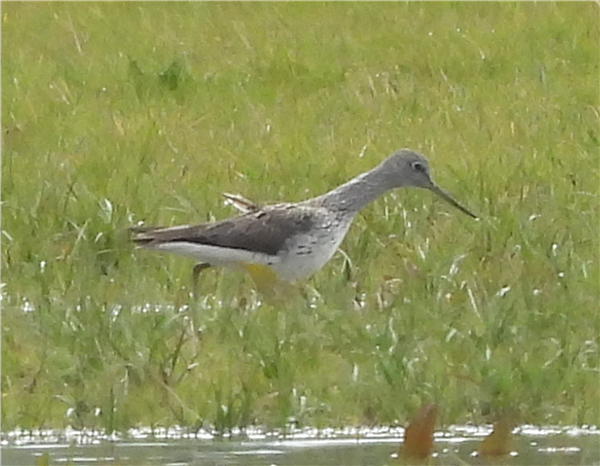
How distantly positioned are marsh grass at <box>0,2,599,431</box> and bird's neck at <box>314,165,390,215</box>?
211 millimetres

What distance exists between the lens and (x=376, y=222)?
28.7ft

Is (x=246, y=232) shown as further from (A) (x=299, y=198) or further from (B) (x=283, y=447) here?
(B) (x=283, y=447)

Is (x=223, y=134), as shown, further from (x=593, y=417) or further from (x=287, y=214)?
(x=593, y=417)

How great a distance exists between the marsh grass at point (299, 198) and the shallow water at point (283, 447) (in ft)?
0.30

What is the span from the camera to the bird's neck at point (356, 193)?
26.6 feet

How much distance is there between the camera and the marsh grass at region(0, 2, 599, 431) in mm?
6324

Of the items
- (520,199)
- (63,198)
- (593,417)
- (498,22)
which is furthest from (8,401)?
(498,22)

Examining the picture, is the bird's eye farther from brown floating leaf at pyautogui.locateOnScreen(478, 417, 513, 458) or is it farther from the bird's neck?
brown floating leaf at pyautogui.locateOnScreen(478, 417, 513, 458)

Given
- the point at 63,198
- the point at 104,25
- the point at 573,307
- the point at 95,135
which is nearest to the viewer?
the point at 573,307

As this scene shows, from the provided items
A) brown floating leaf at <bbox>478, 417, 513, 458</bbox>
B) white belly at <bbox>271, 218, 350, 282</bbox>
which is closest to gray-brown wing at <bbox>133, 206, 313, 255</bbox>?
white belly at <bbox>271, 218, 350, 282</bbox>

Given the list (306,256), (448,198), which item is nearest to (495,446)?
(306,256)

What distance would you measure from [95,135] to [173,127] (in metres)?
0.54

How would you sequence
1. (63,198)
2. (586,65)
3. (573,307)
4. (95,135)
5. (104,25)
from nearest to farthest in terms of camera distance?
(573,307)
(63,198)
(95,135)
(586,65)
(104,25)

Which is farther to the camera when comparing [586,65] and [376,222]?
[586,65]
